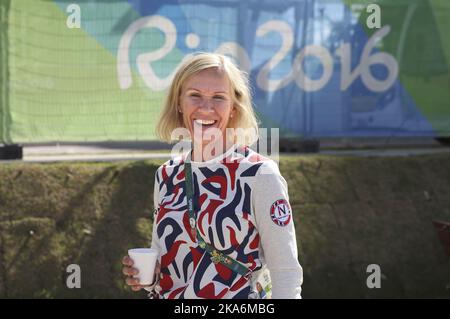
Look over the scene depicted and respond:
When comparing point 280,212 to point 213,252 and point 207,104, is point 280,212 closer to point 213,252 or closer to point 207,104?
point 213,252

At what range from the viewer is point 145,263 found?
8.18ft

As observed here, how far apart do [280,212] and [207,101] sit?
0.48m

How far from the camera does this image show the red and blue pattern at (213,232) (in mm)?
2471

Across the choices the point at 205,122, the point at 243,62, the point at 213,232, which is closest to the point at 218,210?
the point at 213,232

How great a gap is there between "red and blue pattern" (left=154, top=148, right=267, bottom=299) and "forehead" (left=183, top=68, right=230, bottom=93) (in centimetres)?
23

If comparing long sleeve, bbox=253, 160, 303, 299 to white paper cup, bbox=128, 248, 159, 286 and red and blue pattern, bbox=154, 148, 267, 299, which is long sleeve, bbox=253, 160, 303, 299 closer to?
red and blue pattern, bbox=154, 148, 267, 299

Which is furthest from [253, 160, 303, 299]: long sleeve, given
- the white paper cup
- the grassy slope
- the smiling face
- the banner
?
the banner

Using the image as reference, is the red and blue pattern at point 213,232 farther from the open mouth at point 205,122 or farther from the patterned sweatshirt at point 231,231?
the open mouth at point 205,122

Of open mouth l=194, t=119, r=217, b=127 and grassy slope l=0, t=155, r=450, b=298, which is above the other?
open mouth l=194, t=119, r=217, b=127

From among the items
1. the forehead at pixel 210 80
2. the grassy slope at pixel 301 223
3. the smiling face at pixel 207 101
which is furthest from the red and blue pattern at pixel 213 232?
the grassy slope at pixel 301 223

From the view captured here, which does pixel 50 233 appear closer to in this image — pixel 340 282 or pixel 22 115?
pixel 22 115

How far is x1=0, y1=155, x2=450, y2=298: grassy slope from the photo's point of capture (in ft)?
17.7

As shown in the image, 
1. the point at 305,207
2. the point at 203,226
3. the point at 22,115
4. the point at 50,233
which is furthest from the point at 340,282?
the point at 203,226

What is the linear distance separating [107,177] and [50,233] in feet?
2.14
